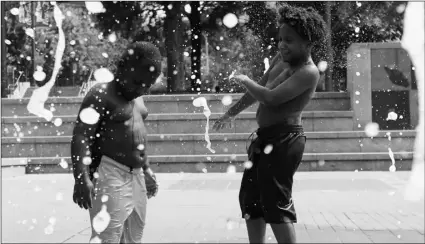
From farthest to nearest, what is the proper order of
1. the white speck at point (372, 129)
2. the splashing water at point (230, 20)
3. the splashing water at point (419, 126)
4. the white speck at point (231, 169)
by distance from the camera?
the splashing water at point (230, 20) < the white speck at point (372, 129) < the white speck at point (231, 169) < the splashing water at point (419, 126)

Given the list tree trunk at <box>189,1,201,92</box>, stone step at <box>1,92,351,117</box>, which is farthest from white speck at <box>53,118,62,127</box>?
tree trunk at <box>189,1,201,92</box>

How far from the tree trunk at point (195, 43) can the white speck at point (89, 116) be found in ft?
65.5

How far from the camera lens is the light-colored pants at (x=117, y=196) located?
3.44 metres

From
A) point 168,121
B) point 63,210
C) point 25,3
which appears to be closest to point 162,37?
point 25,3

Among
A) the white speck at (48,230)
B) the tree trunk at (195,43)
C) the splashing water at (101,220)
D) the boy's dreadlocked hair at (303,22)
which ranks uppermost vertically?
the tree trunk at (195,43)

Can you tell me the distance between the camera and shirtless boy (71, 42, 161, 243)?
3.44 meters

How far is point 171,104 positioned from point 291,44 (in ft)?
41.0

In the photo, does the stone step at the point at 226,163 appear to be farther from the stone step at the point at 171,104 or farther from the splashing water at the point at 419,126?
the stone step at the point at 171,104

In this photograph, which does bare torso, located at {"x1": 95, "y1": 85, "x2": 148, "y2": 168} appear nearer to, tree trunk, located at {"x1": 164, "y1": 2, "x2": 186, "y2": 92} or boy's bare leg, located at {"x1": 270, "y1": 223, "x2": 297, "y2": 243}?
boy's bare leg, located at {"x1": 270, "y1": 223, "x2": 297, "y2": 243}

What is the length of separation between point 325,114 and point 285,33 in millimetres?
10842

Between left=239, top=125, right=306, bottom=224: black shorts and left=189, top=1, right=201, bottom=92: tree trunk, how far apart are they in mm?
19581

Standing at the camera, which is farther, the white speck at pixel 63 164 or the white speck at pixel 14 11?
the white speck at pixel 14 11

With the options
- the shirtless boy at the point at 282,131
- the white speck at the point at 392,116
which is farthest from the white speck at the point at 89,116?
the white speck at the point at 392,116

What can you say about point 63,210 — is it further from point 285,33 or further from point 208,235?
point 285,33
